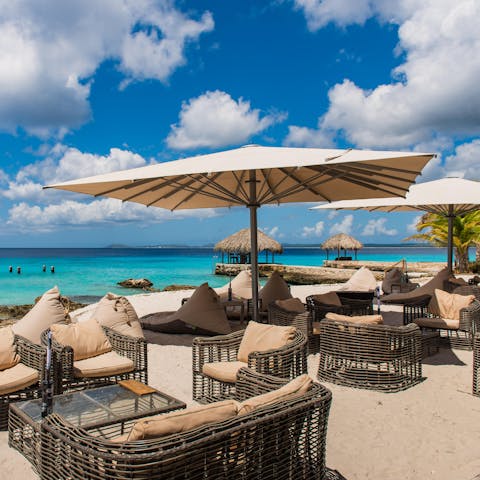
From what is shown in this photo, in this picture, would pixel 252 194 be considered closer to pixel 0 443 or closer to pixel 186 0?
pixel 0 443

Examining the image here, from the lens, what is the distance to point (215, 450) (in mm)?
2070

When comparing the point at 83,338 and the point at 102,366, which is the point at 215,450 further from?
the point at 83,338

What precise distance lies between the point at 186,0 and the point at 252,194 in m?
5.54

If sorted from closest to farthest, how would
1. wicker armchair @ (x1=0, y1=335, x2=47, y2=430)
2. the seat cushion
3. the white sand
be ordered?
1. the white sand
2. wicker armchair @ (x1=0, y1=335, x2=47, y2=430)
3. the seat cushion

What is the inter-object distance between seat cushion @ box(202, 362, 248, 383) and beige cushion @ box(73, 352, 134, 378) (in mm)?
701

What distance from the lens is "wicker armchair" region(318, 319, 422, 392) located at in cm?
463

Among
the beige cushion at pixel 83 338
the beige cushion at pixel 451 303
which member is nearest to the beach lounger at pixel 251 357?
the beige cushion at pixel 83 338

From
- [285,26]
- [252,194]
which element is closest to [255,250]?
[252,194]

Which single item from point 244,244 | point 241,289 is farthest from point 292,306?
point 244,244

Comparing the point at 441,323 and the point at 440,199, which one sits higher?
the point at 440,199

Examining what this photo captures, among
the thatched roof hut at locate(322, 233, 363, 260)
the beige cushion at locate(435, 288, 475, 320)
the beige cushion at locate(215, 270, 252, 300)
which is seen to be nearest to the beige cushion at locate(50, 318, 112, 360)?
the beige cushion at locate(435, 288, 475, 320)

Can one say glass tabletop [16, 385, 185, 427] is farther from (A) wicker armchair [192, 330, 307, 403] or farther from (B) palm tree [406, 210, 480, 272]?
(B) palm tree [406, 210, 480, 272]

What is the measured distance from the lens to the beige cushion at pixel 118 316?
5.88m

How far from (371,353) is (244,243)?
24.7 meters
